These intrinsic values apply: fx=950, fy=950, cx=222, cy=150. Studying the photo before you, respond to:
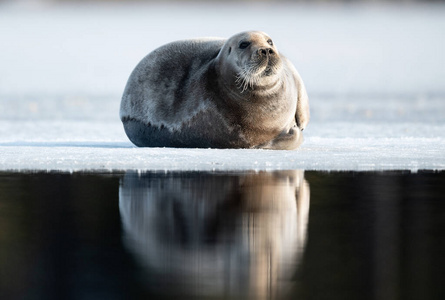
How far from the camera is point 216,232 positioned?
3766 millimetres

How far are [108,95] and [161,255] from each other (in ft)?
52.1

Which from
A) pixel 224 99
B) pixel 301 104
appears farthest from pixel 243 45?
pixel 301 104

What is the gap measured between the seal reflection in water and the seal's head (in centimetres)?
191

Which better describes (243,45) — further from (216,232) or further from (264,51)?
(216,232)

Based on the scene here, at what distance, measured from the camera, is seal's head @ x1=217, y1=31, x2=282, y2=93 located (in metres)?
7.54

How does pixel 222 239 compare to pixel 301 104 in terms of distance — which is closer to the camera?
pixel 222 239

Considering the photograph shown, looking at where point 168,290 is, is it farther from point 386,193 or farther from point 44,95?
point 44,95

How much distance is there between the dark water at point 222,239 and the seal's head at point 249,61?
2.01 meters

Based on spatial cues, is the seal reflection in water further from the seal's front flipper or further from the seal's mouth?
the seal's front flipper

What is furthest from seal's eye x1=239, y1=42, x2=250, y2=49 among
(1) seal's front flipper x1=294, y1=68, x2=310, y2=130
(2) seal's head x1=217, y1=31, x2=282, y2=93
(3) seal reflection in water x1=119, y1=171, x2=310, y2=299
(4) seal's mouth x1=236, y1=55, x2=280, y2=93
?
(3) seal reflection in water x1=119, y1=171, x2=310, y2=299

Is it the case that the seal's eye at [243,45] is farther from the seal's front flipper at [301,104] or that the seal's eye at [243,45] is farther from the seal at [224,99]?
the seal's front flipper at [301,104]

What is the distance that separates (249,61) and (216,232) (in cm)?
395

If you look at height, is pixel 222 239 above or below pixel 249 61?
below

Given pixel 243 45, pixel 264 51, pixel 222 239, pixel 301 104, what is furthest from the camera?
pixel 301 104
